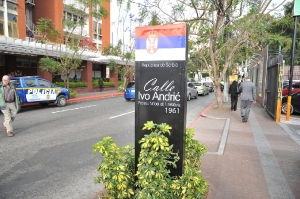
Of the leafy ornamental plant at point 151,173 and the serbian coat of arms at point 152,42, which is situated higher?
the serbian coat of arms at point 152,42

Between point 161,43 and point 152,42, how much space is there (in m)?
0.13

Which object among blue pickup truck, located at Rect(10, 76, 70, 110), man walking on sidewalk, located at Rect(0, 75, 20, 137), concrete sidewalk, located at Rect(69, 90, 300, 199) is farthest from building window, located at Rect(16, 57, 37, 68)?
concrete sidewalk, located at Rect(69, 90, 300, 199)

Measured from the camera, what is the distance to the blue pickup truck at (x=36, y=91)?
12.2 m

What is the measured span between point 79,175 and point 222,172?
2.80 metres

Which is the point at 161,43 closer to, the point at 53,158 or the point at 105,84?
the point at 53,158

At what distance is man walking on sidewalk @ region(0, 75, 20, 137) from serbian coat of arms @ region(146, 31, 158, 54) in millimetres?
5945

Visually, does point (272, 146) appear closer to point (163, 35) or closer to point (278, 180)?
point (278, 180)

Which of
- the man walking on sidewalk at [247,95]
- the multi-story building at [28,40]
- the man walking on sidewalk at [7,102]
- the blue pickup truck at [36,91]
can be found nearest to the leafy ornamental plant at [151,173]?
the man walking on sidewalk at [7,102]

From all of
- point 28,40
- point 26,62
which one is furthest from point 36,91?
point 26,62

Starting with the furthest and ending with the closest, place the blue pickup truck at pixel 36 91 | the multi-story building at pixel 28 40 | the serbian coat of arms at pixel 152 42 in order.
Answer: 1. the multi-story building at pixel 28 40
2. the blue pickup truck at pixel 36 91
3. the serbian coat of arms at pixel 152 42

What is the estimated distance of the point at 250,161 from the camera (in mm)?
5168

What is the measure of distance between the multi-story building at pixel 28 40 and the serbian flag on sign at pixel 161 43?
15.9 metres

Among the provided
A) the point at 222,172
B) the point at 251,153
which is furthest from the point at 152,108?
the point at 251,153

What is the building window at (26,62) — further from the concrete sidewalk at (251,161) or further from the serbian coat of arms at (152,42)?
the serbian coat of arms at (152,42)
